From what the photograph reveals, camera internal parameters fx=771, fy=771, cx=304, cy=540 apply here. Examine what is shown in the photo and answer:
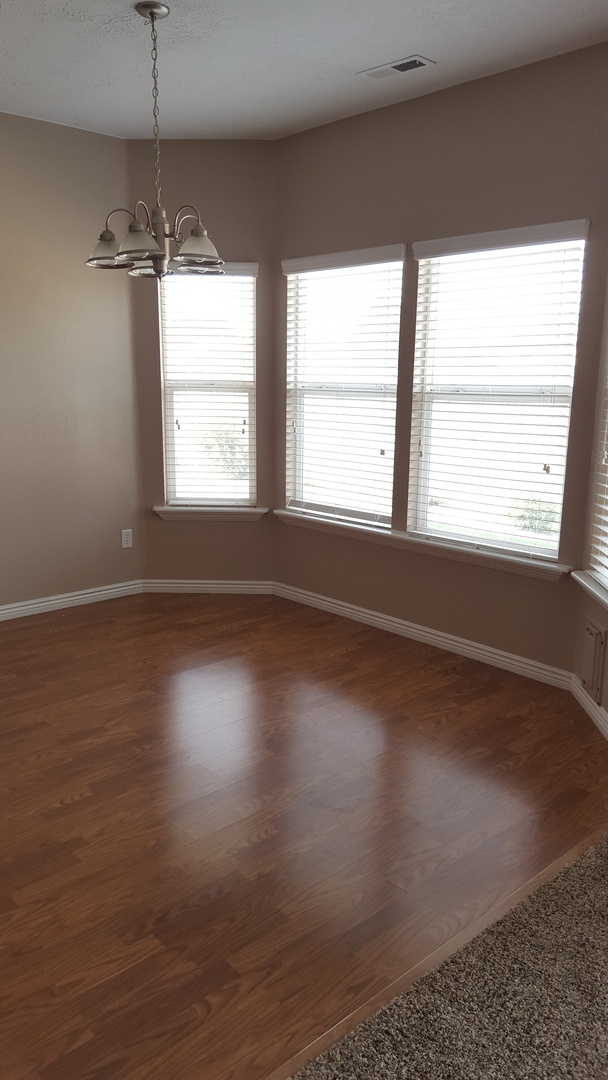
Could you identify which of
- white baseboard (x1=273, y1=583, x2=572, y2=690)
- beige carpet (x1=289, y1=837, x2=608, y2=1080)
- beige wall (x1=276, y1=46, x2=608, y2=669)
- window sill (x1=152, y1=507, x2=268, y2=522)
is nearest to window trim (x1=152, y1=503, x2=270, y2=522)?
window sill (x1=152, y1=507, x2=268, y2=522)

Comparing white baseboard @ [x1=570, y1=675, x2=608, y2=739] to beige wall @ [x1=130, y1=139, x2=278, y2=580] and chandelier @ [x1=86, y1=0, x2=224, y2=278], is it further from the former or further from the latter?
chandelier @ [x1=86, y1=0, x2=224, y2=278]

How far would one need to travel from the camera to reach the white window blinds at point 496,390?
137 inches

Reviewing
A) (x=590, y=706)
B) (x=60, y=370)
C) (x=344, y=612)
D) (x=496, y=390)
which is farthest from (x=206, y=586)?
(x=590, y=706)

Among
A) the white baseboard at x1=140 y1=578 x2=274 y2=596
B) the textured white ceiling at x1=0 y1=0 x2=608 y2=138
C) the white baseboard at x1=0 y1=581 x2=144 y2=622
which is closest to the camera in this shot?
the textured white ceiling at x1=0 y1=0 x2=608 y2=138

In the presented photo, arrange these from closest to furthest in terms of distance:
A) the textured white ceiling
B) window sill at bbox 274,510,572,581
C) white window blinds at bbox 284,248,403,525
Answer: the textured white ceiling
window sill at bbox 274,510,572,581
white window blinds at bbox 284,248,403,525

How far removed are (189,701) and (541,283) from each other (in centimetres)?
248

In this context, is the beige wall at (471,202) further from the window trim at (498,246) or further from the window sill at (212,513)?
the window sill at (212,513)

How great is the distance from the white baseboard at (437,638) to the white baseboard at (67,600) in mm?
991

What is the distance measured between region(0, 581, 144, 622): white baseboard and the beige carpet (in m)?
3.46

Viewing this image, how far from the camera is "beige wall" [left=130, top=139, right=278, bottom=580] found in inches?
184

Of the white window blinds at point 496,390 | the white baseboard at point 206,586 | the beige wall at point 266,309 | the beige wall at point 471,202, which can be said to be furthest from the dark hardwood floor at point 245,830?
the white baseboard at point 206,586

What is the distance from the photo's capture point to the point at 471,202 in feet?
12.3

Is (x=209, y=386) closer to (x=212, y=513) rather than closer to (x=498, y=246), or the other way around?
(x=212, y=513)

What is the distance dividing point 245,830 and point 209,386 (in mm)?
3066
